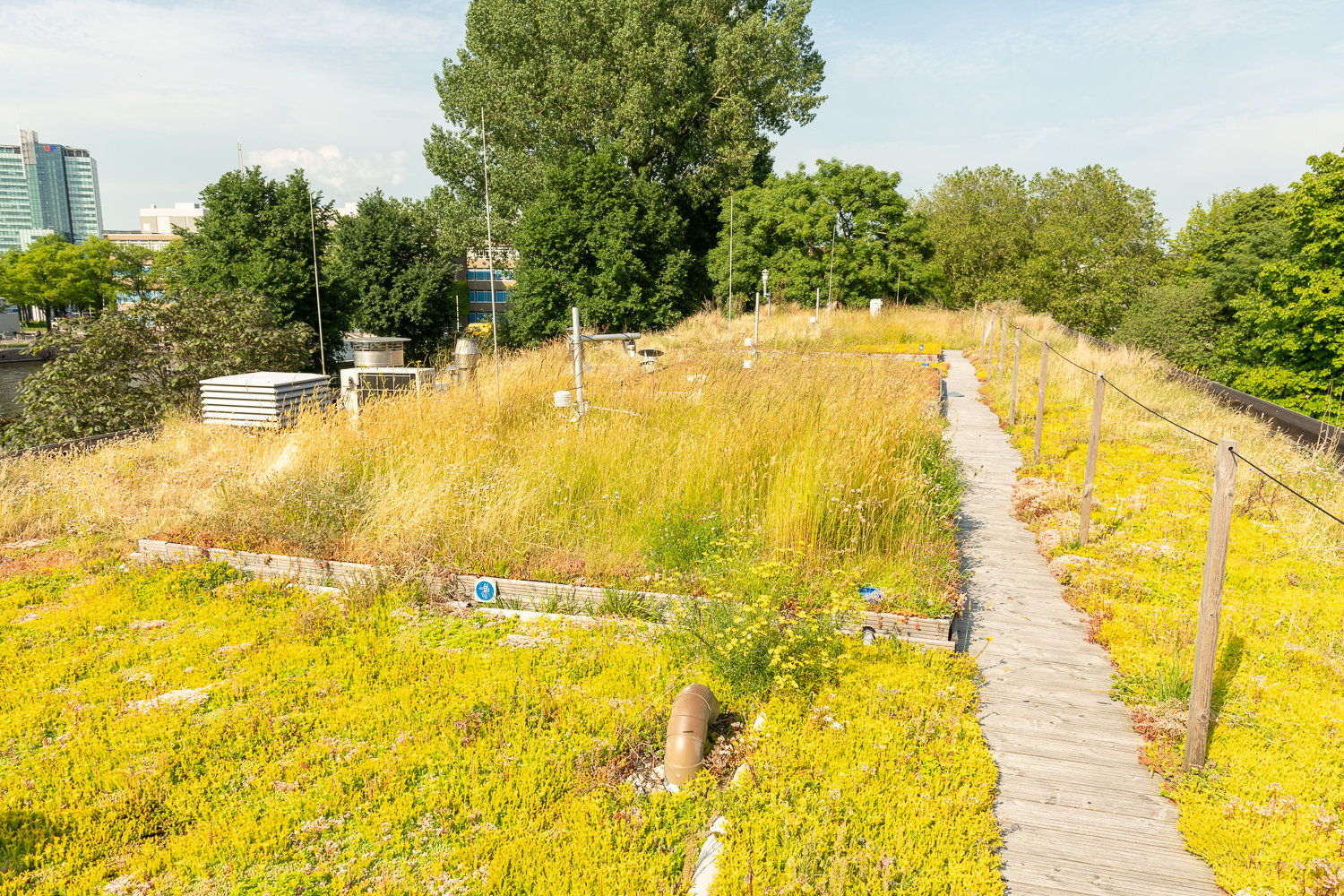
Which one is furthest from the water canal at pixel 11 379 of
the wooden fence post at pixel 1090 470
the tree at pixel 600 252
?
the wooden fence post at pixel 1090 470

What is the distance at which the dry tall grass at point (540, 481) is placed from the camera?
18.5 ft

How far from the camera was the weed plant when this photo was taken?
295 centimetres

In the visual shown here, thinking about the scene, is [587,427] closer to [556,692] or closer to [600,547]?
[600,547]

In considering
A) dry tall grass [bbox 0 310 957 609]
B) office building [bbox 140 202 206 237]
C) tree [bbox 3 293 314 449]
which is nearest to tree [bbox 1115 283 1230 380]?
dry tall grass [bbox 0 310 957 609]

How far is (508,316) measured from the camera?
119 feet

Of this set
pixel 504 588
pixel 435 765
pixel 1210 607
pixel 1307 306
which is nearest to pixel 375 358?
pixel 504 588

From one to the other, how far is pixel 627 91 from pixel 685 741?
31.5 metres

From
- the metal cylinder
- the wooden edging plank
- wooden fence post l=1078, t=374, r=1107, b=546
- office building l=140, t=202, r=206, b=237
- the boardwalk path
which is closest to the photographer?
the boardwalk path

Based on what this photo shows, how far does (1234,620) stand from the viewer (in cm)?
468

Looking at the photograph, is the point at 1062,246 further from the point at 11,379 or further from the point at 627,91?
the point at 11,379

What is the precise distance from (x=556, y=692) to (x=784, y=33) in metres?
32.9

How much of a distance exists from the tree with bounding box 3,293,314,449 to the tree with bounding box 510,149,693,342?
57.2 ft

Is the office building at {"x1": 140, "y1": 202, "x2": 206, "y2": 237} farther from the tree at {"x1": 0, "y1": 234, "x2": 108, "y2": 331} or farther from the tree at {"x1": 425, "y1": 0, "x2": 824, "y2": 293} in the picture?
the tree at {"x1": 425, "y1": 0, "x2": 824, "y2": 293}

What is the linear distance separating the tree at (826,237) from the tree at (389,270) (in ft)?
44.7
